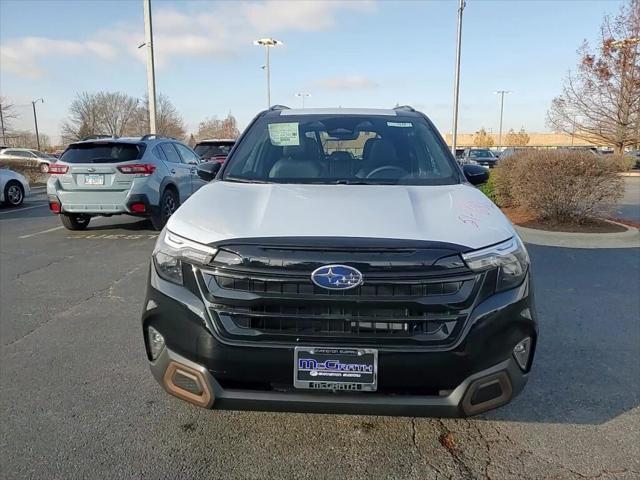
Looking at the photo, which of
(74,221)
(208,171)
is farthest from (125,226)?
(208,171)

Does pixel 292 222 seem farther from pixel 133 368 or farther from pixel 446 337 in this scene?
pixel 133 368

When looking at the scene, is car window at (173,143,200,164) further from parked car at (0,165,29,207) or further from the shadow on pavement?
parked car at (0,165,29,207)

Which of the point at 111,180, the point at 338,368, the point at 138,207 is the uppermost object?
the point at 111,180

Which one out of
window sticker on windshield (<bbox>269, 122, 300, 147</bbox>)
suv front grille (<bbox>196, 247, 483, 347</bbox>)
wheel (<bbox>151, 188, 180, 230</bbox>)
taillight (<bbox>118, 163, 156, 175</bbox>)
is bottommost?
wheel (<bbox>151, 188, 180, 230</bbox>)

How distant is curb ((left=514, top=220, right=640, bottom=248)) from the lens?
8211 millimetres

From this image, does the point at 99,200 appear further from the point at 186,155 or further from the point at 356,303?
the point at 356,303

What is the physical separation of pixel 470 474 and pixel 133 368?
243 centimetres

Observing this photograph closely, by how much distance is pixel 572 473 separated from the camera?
254 cm

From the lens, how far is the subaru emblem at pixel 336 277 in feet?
7.30

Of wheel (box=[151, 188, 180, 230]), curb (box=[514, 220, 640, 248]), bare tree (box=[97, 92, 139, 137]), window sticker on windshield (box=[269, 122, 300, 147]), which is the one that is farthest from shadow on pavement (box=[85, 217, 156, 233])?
bare tree (box=[97, 92, 139, 137])

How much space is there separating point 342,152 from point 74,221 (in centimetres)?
777

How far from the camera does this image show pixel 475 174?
12.9ft

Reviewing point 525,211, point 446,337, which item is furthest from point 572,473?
point 525,211

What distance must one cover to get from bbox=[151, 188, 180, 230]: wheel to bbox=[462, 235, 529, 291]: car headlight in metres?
7.78
